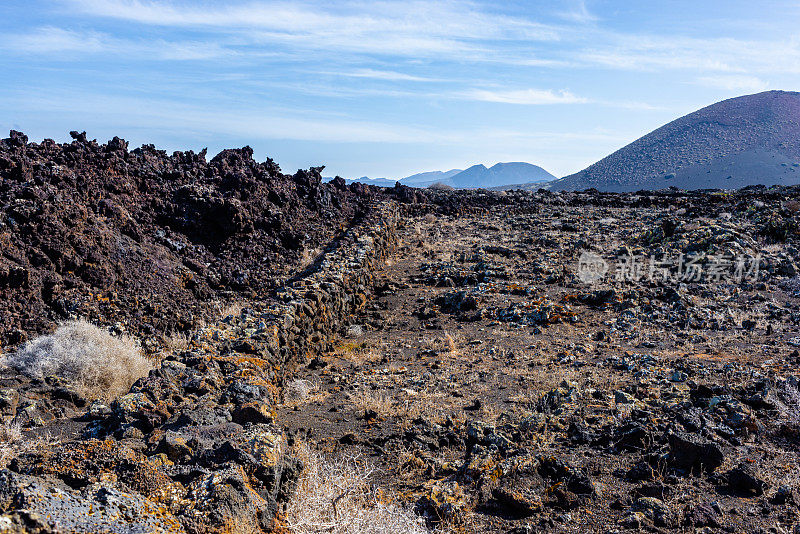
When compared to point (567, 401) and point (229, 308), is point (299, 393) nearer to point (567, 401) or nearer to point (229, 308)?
point (567, 401)

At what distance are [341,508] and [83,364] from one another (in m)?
4.26

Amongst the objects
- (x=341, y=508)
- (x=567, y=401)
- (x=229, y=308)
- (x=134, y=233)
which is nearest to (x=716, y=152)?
(x=229, y=308)

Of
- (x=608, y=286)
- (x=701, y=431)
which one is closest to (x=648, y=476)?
(x=701, y=431)

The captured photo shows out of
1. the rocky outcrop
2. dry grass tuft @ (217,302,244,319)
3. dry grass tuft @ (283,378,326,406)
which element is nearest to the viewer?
the rocky outcrop

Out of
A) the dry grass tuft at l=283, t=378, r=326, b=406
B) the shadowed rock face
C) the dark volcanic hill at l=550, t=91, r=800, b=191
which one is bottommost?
the dry grass tuft at l=283, t=378, r=326, b=406

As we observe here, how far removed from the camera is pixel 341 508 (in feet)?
12.3

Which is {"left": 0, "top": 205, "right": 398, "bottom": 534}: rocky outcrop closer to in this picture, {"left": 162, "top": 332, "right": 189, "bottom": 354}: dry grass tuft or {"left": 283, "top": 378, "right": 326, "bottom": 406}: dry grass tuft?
{"left": 283, "top": 378, "right": 326, "bottom": 406}: dry grass tuft

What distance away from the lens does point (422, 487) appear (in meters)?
4.50

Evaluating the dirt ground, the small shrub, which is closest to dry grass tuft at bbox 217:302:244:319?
the dirt ground

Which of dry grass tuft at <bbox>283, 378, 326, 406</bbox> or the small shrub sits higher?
the small shrub

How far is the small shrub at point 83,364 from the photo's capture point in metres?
6.06

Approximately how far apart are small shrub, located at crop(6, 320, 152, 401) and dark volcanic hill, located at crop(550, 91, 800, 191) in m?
75.9

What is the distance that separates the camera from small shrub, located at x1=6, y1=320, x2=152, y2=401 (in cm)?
606

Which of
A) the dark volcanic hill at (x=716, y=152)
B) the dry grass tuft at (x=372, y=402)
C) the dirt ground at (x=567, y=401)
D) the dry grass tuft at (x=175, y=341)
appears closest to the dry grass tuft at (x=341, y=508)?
the dirt ground at (x=567, y=401)
